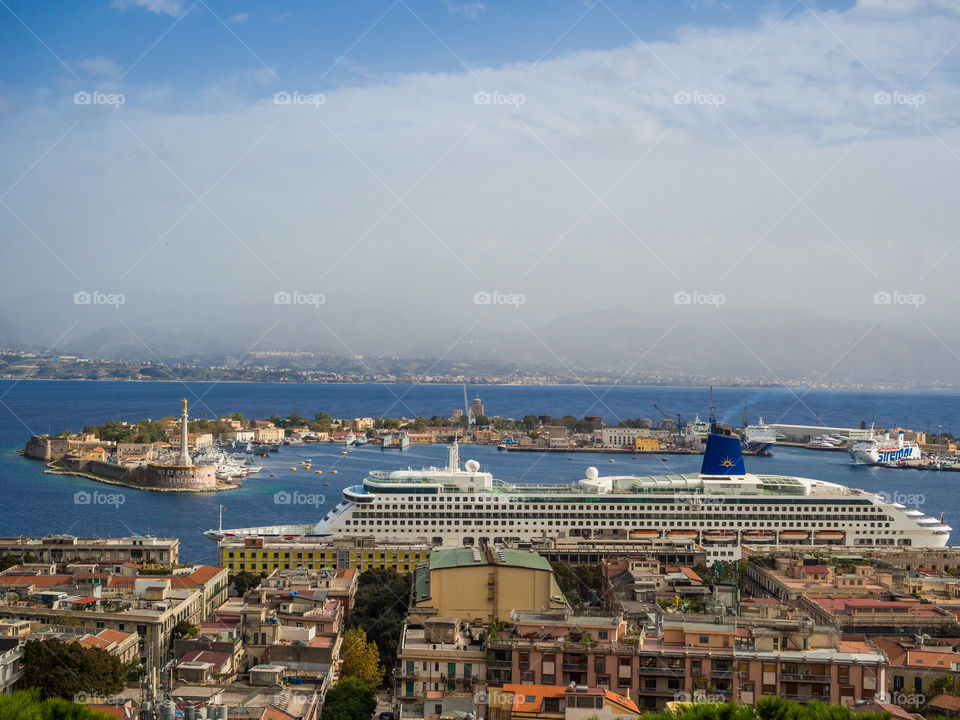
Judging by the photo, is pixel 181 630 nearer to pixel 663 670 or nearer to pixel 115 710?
pixel 115 710

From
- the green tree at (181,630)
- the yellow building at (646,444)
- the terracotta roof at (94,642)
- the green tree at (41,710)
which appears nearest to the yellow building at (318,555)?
the green tree at (181,630)

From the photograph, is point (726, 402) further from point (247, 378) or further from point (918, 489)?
point (918, 489)

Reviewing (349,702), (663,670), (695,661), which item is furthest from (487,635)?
(695,661)

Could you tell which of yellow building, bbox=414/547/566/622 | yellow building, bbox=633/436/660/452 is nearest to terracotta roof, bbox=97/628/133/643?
yellow building, bbox=414/547/566/622

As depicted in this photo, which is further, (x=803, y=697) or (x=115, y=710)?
(x=803, y=697)

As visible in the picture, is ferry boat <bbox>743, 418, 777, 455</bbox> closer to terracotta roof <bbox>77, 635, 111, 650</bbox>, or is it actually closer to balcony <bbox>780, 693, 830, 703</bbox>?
terracotta roof <bbox>77, 635, 111, 650</bbox>

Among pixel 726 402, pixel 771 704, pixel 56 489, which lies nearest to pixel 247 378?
pixel 726 402

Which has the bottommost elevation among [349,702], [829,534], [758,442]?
[349,702]
